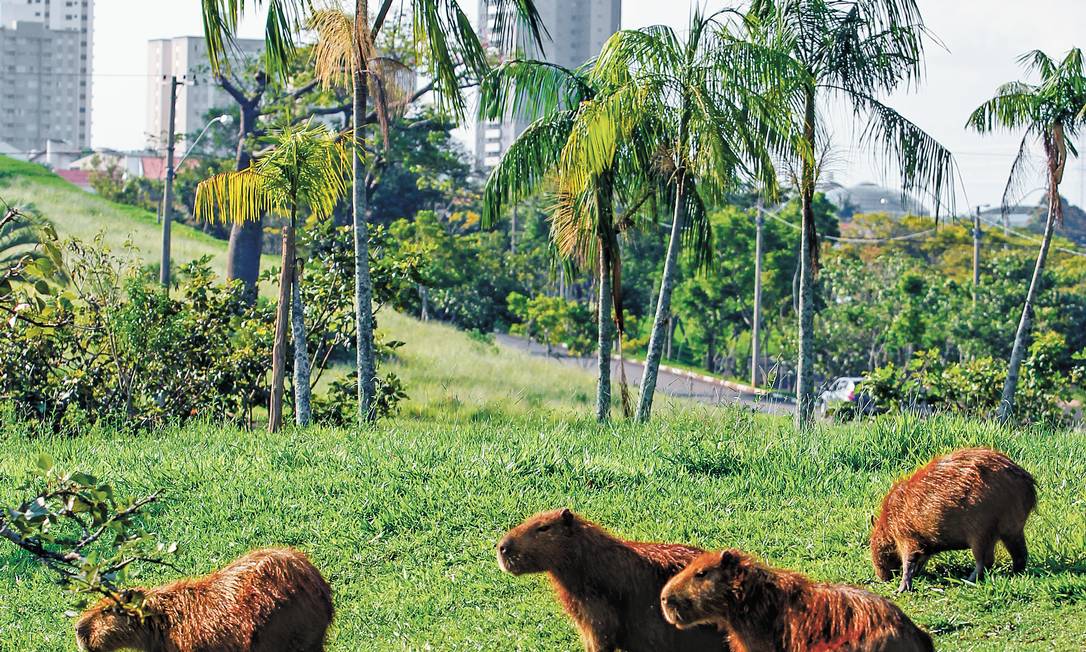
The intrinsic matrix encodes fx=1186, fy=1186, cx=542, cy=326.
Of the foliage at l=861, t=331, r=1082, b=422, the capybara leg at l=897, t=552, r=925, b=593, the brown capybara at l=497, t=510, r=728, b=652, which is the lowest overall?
the foliage at l=861, t=331, r=1082, b=422

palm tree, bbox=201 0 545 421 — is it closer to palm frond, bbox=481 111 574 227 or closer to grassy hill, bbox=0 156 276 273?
Result: palm frond, bbox=481 111 574 227

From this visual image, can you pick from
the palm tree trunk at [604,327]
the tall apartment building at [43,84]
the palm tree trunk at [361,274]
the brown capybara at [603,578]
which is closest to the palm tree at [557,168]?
the palm tree trunk at [604,327]

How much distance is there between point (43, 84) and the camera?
518 feet

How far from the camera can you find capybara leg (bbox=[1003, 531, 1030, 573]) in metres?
6.13

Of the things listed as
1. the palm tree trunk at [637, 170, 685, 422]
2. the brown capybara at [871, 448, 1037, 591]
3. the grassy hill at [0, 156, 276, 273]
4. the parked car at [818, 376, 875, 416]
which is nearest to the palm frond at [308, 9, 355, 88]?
the palm tree trunk at [637, 170, 685, 422]

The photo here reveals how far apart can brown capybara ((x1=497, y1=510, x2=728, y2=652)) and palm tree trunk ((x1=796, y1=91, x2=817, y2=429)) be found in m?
6.97

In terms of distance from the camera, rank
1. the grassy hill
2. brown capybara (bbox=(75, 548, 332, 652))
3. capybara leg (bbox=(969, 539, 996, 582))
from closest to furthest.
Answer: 1. brown capybara (bbox=(75, 548, 332, 652))
2. capybara leg (bbox=(969, 539, 996, 582))
3. the grassy hill

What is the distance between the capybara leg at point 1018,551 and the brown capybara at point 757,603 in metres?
2.35

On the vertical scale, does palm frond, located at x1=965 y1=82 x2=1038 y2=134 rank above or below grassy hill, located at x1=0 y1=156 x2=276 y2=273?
above

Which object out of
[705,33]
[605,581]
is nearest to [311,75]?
[705,33]

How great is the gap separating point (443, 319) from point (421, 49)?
108 ft

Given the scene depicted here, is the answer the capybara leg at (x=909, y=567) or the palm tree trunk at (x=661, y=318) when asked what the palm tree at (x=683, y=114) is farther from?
the capybara leg at (x=909, y=567)

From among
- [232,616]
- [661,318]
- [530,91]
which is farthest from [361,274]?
[232,616]

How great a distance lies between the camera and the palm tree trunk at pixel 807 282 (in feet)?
38.5
